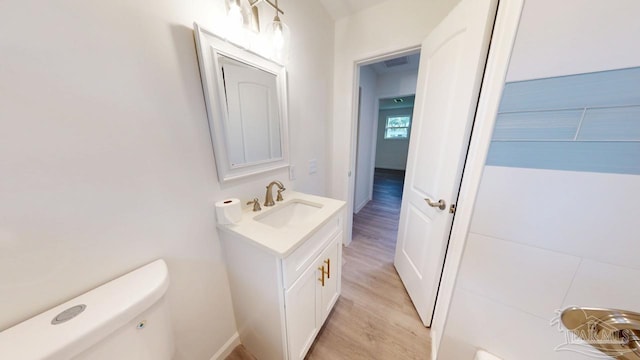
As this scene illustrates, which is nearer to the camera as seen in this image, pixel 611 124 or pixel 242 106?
pixel 611 124

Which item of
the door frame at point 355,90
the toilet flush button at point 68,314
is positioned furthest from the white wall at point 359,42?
the toilet flush button at point 68,314

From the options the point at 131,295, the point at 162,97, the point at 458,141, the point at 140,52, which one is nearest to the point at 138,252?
the point at 131,295

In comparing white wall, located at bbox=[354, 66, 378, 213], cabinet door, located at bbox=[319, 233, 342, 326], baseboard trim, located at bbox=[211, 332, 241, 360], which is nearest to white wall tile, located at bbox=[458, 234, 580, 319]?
cabinet door, located at bbox=[319, 233, 342, 326]

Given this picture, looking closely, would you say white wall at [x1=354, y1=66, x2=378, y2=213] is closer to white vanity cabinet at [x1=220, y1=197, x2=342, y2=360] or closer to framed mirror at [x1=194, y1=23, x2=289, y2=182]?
framed mirror at [x1=194, y1=23, x2=289, y2=182]

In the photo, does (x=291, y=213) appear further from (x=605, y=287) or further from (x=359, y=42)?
(x=359, y=42)

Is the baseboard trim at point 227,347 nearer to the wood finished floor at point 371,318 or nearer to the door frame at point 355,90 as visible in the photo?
the wood finished floor at point 371,318

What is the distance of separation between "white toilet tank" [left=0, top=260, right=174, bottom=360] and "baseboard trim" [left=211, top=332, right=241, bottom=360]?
1.71 ft

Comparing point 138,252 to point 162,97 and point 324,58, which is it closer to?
point 162,97

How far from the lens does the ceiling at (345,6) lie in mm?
1547

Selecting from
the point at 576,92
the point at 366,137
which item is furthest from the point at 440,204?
the point at 366,137

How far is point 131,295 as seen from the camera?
24.4 inches

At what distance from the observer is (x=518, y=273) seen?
0.73 m

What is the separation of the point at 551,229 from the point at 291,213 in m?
1.26

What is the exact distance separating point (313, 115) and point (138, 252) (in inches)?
56.7
